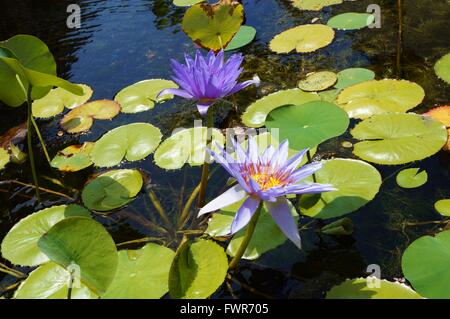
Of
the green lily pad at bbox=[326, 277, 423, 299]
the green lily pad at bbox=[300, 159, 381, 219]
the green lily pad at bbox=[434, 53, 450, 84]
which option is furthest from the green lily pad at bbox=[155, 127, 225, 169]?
the green lily pad at bbox=[434, 53, 450, 84]

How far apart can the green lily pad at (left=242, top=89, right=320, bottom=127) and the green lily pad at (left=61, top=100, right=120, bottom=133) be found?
1.00 m

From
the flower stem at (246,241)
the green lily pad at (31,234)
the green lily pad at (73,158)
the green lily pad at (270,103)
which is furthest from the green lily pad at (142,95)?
the flower stem at (246,241)

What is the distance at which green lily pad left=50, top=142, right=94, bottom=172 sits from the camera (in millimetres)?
2791

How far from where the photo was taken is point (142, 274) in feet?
6.29

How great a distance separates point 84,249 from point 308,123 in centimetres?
120

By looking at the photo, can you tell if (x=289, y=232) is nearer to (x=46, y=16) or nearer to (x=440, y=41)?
(x=440, y=41)

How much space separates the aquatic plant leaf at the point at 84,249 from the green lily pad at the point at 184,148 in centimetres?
93

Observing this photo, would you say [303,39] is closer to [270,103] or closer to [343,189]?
[270,103]

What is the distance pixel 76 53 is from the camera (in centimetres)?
420

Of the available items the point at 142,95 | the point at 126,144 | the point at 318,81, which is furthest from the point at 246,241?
the point at 142,95

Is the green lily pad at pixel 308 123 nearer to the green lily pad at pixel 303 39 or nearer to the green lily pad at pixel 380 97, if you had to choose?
the green lily pad at pixel 380 97

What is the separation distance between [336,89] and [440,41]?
1103 mm

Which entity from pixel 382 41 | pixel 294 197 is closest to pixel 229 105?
pixel 294 197
